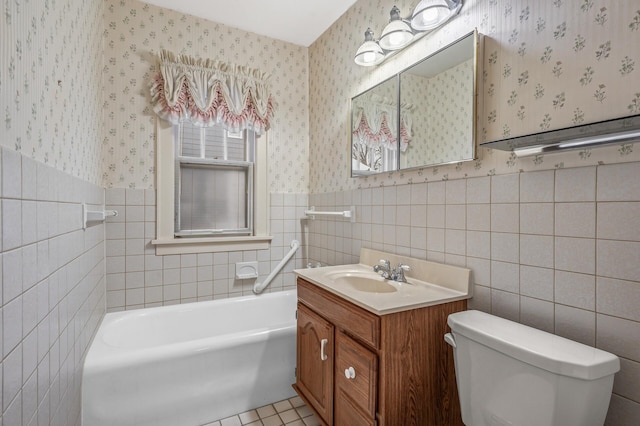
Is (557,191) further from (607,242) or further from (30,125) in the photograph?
(30,125)

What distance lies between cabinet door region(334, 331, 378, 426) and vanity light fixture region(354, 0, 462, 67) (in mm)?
1551

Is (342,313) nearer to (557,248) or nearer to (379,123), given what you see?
(557,248)

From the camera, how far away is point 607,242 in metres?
0.98

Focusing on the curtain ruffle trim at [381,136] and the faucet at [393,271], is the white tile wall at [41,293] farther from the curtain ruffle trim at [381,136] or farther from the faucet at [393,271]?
the curtain ruffle trim at [381,136]

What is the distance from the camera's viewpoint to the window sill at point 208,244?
2.37m

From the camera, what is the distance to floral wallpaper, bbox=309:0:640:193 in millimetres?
952

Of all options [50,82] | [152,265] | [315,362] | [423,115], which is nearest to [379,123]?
[423,115]

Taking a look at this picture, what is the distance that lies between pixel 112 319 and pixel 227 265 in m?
0.84

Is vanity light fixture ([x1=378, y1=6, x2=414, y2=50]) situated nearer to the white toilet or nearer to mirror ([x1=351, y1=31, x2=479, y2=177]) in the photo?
mirror ([x1=351, y1=31, x2=479, y2=177])

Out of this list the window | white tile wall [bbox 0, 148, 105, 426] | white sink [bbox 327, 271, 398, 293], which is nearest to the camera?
white tile wall [bbox 0, 148, 105, 426]

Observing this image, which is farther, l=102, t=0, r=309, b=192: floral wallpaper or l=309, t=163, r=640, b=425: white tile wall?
l=102, t=0, r=309, b=192: floral wallpaper

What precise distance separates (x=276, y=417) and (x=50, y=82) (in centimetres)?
193

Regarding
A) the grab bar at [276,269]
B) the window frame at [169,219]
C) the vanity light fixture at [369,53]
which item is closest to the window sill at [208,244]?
the window frame at [169,219]

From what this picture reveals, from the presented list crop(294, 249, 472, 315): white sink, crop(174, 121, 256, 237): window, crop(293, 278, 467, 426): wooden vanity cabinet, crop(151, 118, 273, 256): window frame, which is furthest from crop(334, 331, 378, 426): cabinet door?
crop(174, 121, 256, 237): window
